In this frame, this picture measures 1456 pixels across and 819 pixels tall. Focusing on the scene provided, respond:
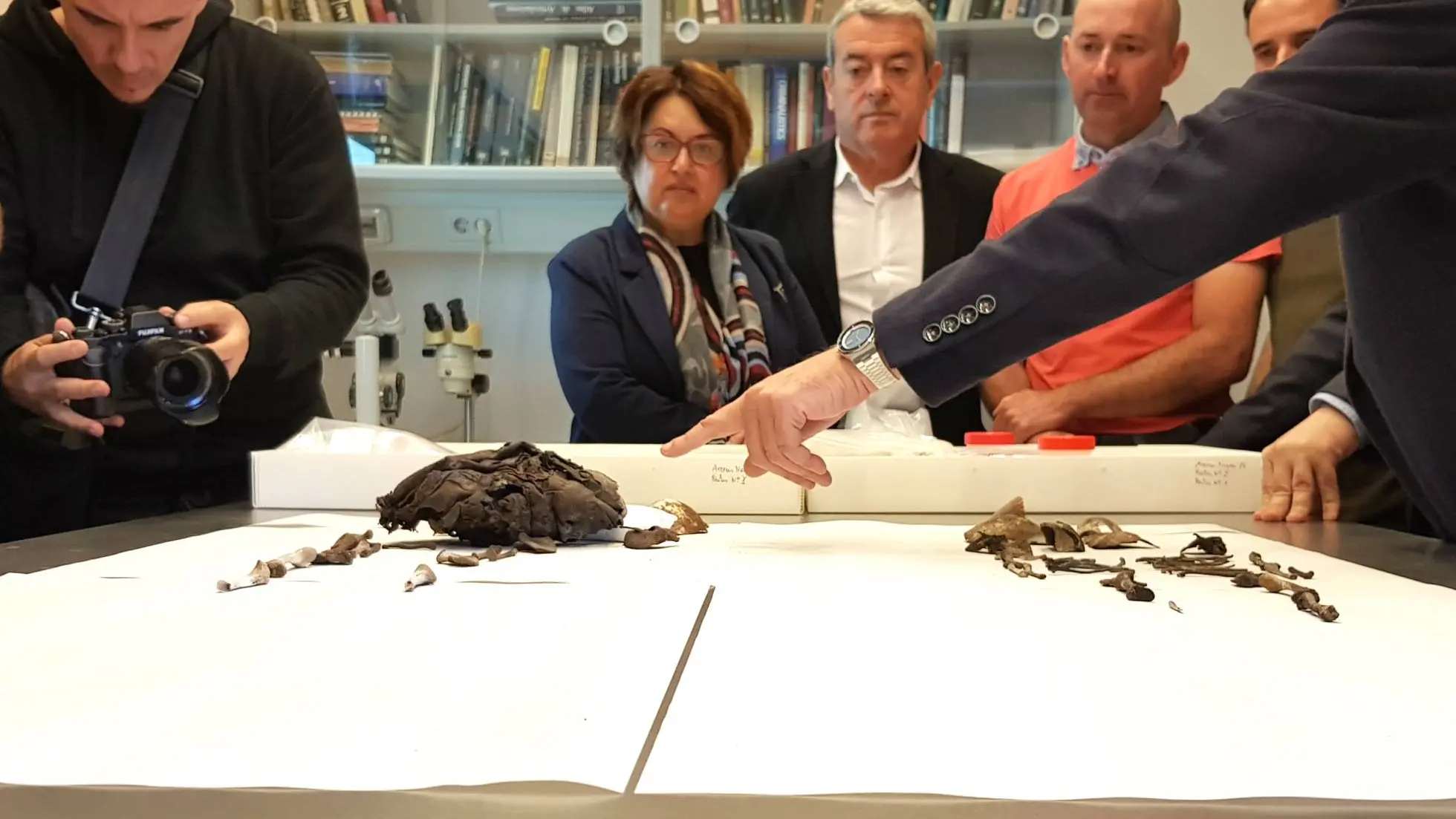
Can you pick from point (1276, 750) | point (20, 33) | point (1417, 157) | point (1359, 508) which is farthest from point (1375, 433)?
point (20, 33)

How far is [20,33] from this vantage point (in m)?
1.23

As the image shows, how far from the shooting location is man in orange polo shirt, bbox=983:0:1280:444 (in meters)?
1.85

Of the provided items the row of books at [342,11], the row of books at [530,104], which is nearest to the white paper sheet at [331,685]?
the row of books at [530,104]

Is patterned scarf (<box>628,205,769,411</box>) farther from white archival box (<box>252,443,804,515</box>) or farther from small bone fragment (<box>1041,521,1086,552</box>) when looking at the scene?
small bone fragment (<box>1041,521,1086,552</box>)

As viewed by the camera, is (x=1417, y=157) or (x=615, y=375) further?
(x=615, y=375)

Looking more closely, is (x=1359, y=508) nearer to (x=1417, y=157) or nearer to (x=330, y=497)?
(x=1417, y=157)

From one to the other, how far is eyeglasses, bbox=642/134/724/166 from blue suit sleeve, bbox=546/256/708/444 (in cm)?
25

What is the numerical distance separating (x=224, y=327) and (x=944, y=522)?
0.78m

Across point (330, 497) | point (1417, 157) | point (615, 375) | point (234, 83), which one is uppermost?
point (234, 83)

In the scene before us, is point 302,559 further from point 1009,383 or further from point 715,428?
point 1009,383

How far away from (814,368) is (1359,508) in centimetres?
76

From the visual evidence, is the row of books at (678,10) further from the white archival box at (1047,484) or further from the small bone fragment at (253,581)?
the small bone fragment at (253,581)

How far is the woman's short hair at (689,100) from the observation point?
6.23ft

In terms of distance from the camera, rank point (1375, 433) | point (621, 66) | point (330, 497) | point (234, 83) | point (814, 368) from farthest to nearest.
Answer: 1. point (621, 66)
2. point (234, 83)
3. point (330, 497)
4. point (1375, 433)
5. point (814, 368)
